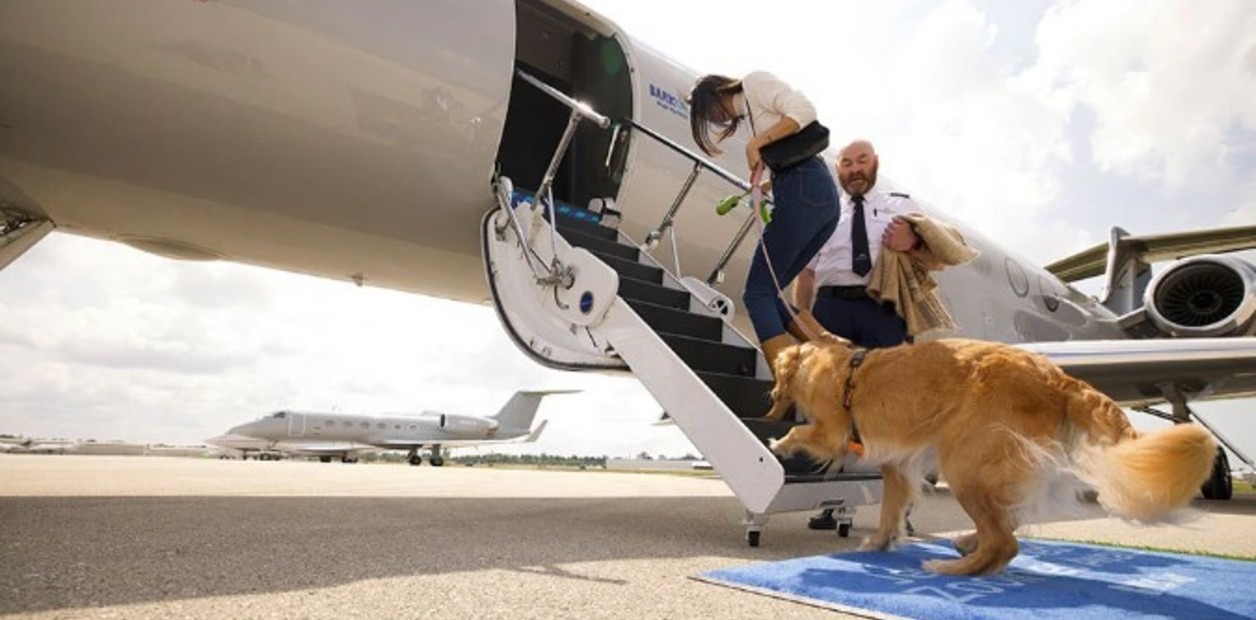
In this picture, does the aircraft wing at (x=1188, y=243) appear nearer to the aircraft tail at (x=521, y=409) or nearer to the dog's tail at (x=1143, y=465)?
the dog's tail at (x=1143, y=465)

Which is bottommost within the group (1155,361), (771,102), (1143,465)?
(1143,465)

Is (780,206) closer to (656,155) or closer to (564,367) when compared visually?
(564,367)

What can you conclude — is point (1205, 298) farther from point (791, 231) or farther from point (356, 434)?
point (356, 434)

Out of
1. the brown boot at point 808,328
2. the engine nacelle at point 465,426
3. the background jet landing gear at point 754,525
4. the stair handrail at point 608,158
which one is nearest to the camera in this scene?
the background jet landing gear at point 754,525

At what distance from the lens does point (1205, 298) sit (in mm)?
9273

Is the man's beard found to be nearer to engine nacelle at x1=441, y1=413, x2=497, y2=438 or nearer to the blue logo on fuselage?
the blue logo on fuselage

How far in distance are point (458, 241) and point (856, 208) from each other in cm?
263

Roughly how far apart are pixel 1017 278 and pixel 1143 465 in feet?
25.7

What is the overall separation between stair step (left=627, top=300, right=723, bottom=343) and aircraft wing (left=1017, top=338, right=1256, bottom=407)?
2.64 meters

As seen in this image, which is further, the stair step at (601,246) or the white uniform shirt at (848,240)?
the stair step at (601,246)

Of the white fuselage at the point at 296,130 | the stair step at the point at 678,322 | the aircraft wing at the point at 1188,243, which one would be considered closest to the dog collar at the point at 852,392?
the stair step at the point at 678,322

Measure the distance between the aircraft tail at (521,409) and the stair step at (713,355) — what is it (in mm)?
37641

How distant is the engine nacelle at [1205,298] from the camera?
888 cm

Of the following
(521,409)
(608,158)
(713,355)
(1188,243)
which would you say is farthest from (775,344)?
(521,409)
